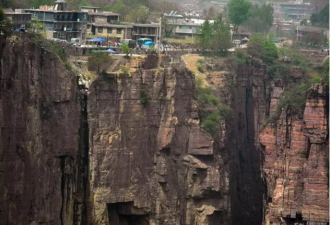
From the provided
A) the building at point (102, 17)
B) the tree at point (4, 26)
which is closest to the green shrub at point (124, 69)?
the tree at point (4, 26)

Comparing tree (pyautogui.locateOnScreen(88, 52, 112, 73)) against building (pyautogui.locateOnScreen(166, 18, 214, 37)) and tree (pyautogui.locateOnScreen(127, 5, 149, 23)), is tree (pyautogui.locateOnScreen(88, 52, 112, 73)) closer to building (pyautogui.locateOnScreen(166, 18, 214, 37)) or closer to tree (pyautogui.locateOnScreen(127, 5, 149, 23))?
tree (pyautogui.locateOnScreen(127, 5, 149, 23))

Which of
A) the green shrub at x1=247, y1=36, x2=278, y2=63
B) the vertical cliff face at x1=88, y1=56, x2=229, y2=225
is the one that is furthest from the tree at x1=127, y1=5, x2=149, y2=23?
the vertical cliff face at x1=88, y1=56, x2=229, y2=225

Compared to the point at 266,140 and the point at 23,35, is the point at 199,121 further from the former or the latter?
the point at 23,35

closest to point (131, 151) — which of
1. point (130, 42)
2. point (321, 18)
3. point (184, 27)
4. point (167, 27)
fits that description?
point (130, 42)

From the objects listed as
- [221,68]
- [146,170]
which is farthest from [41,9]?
[146,170]

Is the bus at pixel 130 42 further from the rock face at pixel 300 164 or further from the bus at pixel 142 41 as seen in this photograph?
the rock face at pixel 300 164

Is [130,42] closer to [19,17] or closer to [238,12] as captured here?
[19,17]
